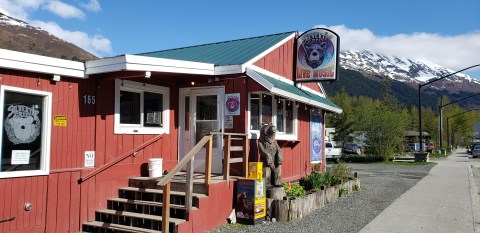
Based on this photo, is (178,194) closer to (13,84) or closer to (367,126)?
(13,84)

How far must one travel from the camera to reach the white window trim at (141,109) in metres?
8.73

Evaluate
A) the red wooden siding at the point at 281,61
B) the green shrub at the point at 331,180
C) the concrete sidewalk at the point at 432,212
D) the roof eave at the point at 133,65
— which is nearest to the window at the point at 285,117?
the red wooden siding at the point at 281,61

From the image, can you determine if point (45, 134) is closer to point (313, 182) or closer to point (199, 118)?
point (199, 118)

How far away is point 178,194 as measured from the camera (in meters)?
7.84

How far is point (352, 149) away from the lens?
39875 mm

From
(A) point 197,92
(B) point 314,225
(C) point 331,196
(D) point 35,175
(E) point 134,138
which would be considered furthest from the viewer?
(C) point 331,196

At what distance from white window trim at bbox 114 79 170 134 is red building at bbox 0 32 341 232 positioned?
0.02 m

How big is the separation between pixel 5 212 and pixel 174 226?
2.76 m

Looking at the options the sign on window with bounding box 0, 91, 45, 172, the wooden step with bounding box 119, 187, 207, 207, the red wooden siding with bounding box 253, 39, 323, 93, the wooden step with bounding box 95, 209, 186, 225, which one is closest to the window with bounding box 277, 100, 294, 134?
the red wooden siding with bounding box 253, 39, 323, 93

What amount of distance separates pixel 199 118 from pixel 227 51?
7.90ft

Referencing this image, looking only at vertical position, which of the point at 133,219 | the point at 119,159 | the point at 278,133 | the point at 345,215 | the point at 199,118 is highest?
the point at 199,118

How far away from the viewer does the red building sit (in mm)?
7102

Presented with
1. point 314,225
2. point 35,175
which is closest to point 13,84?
point 35,175

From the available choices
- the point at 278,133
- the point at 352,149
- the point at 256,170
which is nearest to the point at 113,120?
the point at 256,170
